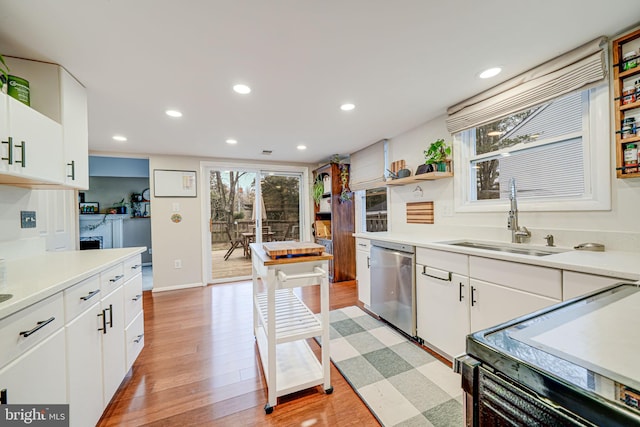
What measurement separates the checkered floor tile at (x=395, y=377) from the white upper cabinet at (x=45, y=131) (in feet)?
7.69

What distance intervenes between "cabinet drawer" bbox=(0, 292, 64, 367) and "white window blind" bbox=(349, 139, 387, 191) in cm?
319

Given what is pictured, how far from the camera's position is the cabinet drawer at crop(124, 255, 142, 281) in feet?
5.82

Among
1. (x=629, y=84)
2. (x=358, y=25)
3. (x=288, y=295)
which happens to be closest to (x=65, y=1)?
(x=358, y=25)

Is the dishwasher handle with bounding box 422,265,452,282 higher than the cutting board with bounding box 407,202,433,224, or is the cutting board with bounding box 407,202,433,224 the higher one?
the cutting board with bounding box 407,202,433,224

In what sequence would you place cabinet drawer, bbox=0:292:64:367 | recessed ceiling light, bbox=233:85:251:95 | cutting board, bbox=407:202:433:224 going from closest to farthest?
1. cabinet drawer, bbox=0:292:64:367
2. recessed ceiling light, bbox=233:85:251:95
3. cutting board, bbox=407:202:433:224

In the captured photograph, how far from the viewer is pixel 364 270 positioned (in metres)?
2.92

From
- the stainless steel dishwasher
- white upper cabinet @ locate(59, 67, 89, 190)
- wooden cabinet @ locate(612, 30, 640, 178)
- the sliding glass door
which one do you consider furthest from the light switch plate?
wooden cabinet @ locate(612, 30, 640, 178)

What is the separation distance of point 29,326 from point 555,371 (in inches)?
61.4

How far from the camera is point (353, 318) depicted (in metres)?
2.71

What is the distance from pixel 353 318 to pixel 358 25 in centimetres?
258

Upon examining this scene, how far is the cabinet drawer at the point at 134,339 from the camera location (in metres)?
1.76

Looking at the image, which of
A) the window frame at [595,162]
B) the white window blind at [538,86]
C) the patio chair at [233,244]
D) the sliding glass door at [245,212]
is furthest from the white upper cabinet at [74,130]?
the window frame at [595,162]

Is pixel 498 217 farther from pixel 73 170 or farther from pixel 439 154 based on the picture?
pixel 73 170

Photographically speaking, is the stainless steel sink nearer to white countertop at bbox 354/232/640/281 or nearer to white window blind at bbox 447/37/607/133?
white countertop at bbox 354/232/640/281
